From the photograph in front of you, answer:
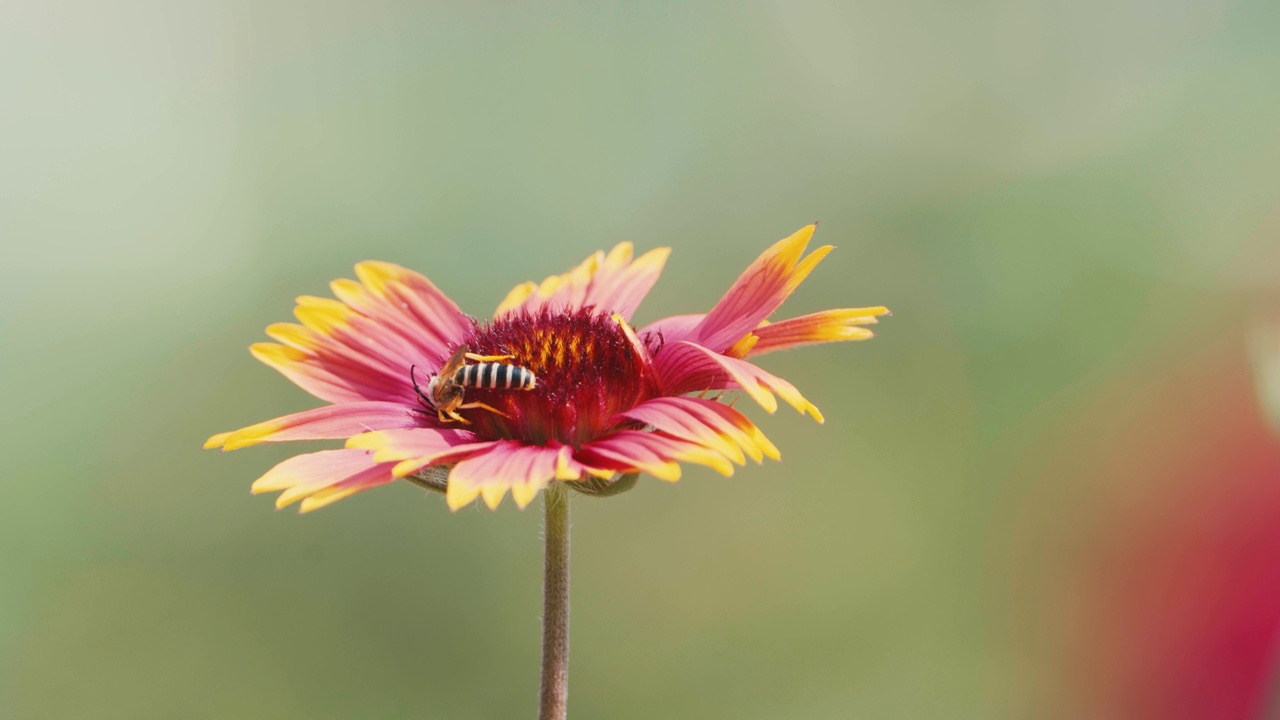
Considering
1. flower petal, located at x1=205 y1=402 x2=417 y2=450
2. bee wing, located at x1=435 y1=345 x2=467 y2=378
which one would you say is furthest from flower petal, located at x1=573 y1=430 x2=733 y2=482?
flower petal, located at x1=205 y1=402 x2=417 y2=450

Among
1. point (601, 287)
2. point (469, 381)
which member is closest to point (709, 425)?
point (469, 381)

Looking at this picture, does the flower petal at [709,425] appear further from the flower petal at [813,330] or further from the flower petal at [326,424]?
the flower petal at [326,424]

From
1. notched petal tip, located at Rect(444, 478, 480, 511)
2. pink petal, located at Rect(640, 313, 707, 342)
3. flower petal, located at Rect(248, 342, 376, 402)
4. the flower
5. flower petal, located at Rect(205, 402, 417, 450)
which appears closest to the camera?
notched petal tip, located at Rect(444, 478, 480, 511)

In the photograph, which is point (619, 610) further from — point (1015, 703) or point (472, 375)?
point (472, 375)

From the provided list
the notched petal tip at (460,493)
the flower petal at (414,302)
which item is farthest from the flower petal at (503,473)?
the flower petal at (414,302)

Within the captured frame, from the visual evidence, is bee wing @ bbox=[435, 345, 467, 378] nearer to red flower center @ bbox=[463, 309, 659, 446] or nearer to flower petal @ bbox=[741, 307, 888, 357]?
red flower center @ bbox=[463, 309, 659, 446]

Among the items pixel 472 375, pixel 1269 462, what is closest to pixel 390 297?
pixel 472 375
